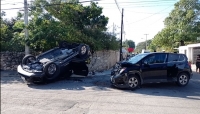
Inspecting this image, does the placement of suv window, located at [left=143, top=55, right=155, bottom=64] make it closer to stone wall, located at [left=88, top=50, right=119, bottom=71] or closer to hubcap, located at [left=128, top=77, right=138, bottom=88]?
hubcap, located at [left=128, top=77, right=138, bottom=88]

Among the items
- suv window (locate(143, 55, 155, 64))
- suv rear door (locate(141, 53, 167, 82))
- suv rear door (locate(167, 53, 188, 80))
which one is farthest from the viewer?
suv rear door (locate(167, 53, 188, 80))

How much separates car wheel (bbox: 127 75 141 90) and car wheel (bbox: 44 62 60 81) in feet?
11.7

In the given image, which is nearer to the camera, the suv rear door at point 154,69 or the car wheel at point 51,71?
the suv rear door at point 154,69

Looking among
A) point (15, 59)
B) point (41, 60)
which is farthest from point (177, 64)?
point (15, 59)

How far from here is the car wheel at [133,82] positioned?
8.84 metres

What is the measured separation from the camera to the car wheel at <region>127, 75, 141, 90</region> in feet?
29.0

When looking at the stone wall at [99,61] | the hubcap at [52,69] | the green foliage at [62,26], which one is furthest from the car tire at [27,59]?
the stone wall at [99,61]

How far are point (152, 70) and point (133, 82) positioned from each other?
1061 millimetres

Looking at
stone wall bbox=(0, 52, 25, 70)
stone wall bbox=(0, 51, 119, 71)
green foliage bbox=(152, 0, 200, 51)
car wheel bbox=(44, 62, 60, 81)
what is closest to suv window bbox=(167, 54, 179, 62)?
car wheel bbox=(44, 62, 60, 81)

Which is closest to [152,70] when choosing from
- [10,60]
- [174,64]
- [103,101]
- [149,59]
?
[149,59]

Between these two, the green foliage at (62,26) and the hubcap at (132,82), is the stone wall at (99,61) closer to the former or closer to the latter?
the green foliage at (62,26)

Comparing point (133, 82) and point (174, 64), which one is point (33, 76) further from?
point (174, 64)

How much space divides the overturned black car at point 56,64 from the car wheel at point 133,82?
10.9ft

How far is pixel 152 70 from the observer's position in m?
9.21
